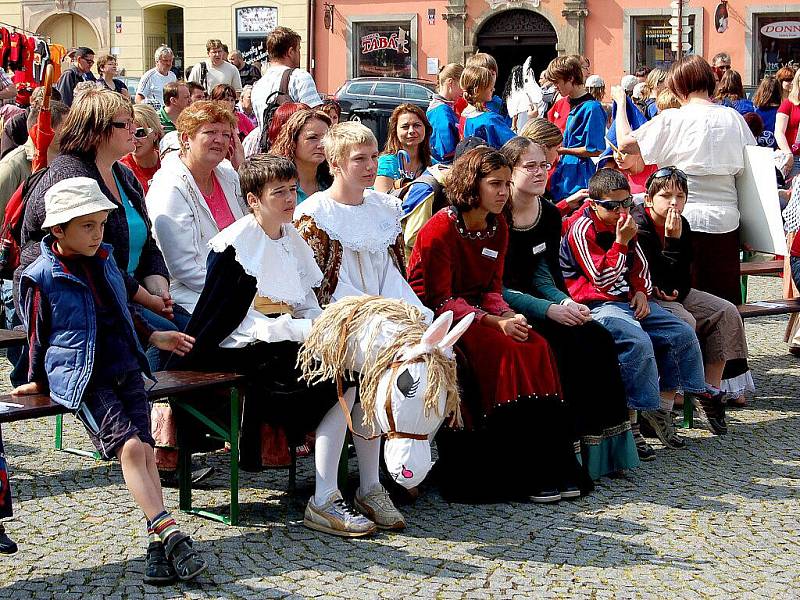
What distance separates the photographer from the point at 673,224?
23.3 feet

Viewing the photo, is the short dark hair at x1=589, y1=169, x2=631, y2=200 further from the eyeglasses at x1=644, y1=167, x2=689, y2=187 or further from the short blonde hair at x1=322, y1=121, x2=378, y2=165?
the short blonde hair at x1=322, y1=121, x2=378, y2=165

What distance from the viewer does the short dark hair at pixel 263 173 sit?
5375mm

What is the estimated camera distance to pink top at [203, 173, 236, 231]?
643 cm

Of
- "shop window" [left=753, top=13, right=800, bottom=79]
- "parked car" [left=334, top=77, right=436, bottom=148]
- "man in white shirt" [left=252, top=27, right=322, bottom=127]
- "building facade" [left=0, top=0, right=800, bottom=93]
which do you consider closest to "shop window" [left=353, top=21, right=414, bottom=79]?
"building facade" [left=0, top=0, right=800, bottom=93]

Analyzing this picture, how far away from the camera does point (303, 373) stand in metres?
5.09

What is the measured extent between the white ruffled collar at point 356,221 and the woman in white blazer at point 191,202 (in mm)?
686

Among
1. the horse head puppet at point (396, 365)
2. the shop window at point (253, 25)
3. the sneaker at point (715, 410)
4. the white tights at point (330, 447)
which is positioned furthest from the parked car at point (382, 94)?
the horse head puppet at point (396, 365)

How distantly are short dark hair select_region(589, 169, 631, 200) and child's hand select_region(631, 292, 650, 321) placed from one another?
1.89 feet

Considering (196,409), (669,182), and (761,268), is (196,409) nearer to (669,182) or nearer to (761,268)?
(669,182)

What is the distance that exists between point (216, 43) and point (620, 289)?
1097cm

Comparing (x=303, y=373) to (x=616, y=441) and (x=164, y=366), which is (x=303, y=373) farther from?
(x=616, y=441)

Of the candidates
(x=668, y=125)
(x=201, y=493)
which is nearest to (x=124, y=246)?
(x=201, y=493)

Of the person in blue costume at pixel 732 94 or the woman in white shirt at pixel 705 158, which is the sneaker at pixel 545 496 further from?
the person in blue costume at pixel 732 94

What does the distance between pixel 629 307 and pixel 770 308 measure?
139cm
